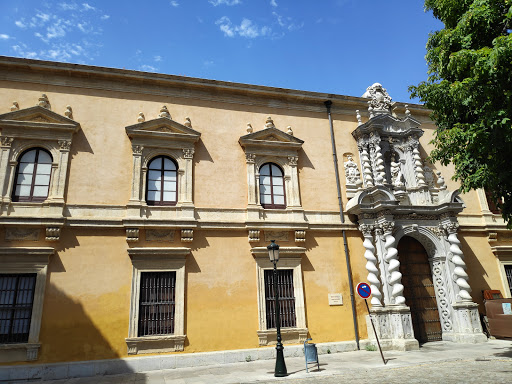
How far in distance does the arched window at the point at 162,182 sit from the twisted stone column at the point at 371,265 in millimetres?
7086

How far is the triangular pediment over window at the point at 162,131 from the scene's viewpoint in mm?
12812

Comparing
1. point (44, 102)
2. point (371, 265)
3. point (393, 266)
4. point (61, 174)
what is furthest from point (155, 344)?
point (44, 102)

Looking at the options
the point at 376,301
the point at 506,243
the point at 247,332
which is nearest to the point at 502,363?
the point at 376,301

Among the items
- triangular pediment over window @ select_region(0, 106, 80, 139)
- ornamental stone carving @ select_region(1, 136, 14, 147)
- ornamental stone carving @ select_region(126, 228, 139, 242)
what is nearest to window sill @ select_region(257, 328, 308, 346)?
ornamental stone carving @ select_region(126, 228, 139, 242)

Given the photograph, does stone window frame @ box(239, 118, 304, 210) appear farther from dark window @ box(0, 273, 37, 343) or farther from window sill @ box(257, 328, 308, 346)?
dark window @ box(0, 273, 37, 343)

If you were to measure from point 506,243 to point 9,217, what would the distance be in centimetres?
1875

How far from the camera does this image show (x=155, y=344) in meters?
11.0

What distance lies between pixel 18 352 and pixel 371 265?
11288 mm

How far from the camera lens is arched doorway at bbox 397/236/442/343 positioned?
13.6 meters

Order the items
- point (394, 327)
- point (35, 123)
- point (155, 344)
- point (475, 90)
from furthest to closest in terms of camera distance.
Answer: point (394, 327) < point (35, 123) < point (155, 344) < point (475, 90)

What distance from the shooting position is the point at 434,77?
10352 millimetres

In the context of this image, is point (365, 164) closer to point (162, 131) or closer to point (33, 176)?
point (162, 131)

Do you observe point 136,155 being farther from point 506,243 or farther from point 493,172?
point 506,243

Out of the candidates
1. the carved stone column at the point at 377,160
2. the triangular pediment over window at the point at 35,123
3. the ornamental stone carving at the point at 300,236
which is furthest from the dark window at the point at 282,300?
the triangular pediment over window at the point at 35,123
